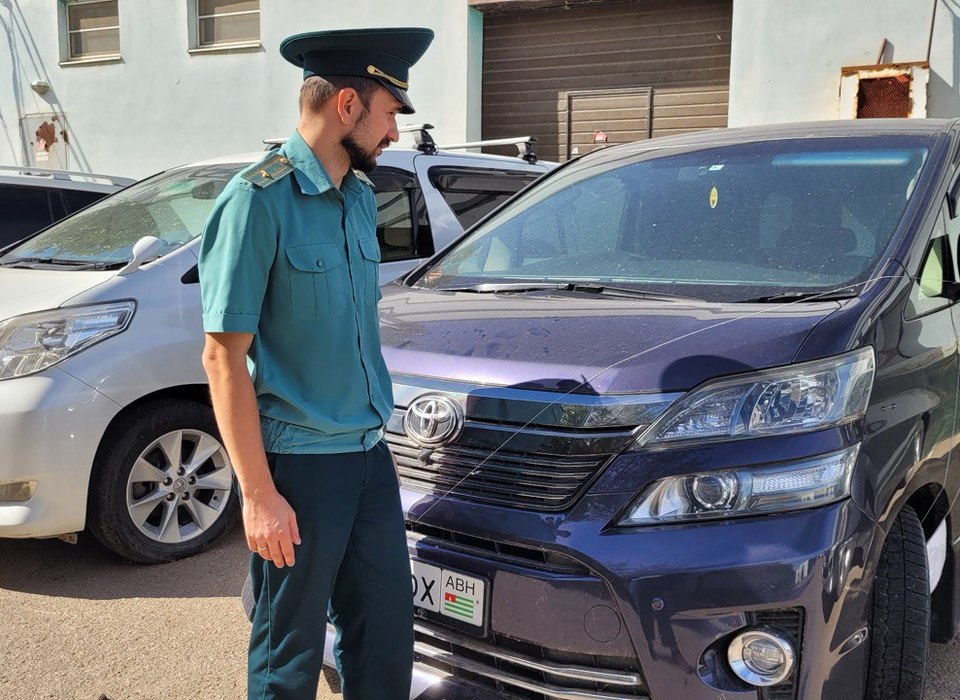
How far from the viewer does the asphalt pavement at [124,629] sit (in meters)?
2.91

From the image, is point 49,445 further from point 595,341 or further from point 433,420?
point 595,341

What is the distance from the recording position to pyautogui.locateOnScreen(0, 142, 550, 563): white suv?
3383mm

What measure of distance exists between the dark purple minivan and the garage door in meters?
6.82

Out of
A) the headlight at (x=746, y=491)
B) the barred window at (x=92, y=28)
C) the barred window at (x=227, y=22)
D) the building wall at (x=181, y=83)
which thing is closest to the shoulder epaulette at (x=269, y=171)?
the headlight at (x=746, y=491)

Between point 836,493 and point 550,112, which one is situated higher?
point 550,112

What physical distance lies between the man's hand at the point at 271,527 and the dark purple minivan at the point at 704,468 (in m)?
0.48

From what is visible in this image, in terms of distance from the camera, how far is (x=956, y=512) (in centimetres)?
260

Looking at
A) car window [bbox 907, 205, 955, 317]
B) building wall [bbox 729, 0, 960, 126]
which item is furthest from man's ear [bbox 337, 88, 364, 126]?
building wall [bbox 729, 0, 960, 126]

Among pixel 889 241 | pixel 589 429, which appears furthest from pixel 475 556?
pixel 889 241

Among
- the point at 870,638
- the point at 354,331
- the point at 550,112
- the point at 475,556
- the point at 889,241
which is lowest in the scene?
the point at 870,638

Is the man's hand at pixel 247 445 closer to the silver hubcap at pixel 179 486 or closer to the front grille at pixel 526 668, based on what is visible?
the front grille at pixel 526 668

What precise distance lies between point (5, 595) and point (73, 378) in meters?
0.92

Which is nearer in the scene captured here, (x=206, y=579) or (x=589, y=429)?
(x=589, y=429)

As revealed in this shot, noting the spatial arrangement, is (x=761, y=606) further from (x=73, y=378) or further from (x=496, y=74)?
(x=496, y=74)
